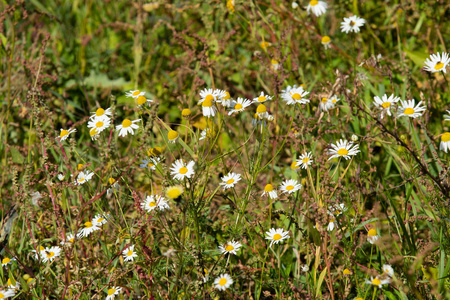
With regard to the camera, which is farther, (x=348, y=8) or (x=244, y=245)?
(x=348, y=8)

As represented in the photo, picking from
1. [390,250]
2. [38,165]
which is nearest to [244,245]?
[390,250]

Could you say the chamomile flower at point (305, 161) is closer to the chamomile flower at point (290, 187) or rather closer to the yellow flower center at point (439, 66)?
the chamomile flower at point (290, 187)

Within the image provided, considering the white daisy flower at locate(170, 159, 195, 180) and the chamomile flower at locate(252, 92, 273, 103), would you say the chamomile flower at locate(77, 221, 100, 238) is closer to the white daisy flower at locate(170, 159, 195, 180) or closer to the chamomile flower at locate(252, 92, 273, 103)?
the white daisy flower at locate(170, 159, 195, 180)

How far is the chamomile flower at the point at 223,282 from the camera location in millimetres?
1461

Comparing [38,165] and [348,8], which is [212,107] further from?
[348,8]

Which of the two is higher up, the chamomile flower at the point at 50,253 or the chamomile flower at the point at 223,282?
the chamomile flower at the point at 50,253

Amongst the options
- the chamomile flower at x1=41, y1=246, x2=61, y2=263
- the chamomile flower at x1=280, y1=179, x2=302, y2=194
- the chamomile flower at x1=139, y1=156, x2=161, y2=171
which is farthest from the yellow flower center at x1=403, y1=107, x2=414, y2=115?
the chamomile flower at x1=41, y1=246, x2=61, y2=263

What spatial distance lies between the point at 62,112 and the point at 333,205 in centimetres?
196

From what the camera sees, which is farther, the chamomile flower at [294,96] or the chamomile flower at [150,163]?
the chamomile flower at [294,96]

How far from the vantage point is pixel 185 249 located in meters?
1.50

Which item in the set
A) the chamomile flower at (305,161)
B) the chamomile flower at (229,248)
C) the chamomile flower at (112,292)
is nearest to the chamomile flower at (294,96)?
the chamomile flower at (305,161)

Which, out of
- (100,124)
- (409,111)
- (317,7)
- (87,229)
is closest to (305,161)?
(409,111)

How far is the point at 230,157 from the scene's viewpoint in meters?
2.37

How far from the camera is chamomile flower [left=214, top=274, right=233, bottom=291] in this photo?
4.79 ft
